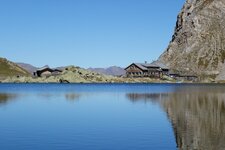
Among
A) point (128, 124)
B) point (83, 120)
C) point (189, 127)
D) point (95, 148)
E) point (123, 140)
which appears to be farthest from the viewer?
point (83, 120)

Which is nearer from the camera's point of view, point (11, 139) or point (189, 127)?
point (11, 139)

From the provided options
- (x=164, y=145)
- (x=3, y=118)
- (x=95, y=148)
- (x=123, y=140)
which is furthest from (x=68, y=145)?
(x=3, y=118)

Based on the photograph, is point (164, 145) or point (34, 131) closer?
point (164, 145)

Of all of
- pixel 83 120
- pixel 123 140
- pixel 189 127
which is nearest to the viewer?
pixel 123 140

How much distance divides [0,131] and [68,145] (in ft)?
34.0

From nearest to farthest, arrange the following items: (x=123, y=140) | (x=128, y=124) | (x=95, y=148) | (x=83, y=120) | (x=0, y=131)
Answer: (x=95, y=148)
(x=123, y=140)
(x=0, y=131)
(x=128, y=124)
(x=83, y=120)

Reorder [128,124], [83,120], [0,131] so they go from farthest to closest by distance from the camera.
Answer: [83,120], [128,124], [0,131]

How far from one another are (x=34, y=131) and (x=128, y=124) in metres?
11.3

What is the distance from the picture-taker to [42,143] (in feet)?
104

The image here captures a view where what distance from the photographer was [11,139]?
33562 millimetres

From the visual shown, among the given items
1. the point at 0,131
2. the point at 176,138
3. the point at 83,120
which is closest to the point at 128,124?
the point at 83,120

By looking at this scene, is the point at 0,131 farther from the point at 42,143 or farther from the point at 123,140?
the point at 123,140

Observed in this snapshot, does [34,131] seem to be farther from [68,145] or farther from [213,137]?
[213,137]

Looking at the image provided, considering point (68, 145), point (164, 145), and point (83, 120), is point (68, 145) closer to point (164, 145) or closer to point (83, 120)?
point (164, 145)
